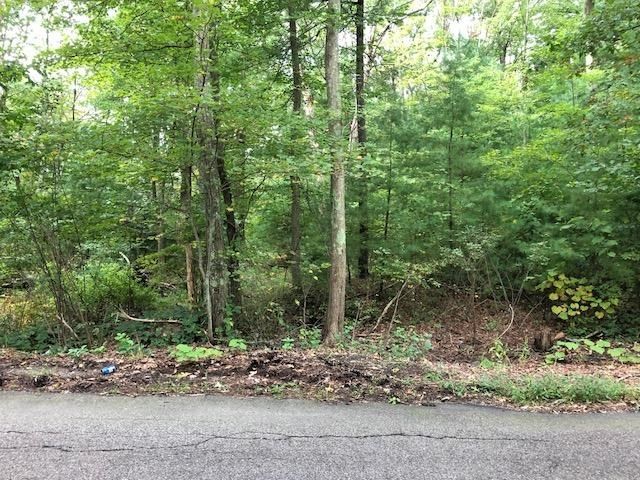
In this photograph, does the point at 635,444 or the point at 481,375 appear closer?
the point at 635,444

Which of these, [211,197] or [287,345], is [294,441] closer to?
[287,345]

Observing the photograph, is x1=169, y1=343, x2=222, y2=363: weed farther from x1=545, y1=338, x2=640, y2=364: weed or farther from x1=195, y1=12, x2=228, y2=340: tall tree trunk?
x1=545, y1=338, x2=640, y2=364: weed

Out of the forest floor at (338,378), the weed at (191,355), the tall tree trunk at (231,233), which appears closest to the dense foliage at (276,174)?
the tall tree trunk at (231,233)

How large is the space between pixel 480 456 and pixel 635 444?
1.27 meters

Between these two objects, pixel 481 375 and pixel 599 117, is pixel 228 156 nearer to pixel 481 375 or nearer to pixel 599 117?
pixel 481 375

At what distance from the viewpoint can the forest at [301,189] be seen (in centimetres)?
745

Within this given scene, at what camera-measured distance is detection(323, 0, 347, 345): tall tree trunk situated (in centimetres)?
805

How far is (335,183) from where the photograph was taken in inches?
332

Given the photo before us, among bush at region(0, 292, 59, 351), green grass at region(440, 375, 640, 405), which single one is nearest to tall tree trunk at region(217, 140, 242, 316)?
bush at region(0, 292, 59, 351)

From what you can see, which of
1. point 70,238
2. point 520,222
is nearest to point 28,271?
point 70,238

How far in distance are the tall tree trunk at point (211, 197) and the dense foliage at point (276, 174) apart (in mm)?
40

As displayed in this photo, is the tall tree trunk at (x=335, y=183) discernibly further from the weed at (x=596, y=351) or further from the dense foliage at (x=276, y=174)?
the weed at (x=596, y=351)

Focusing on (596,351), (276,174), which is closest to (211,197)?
(276,174)

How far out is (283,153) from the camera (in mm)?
7898
